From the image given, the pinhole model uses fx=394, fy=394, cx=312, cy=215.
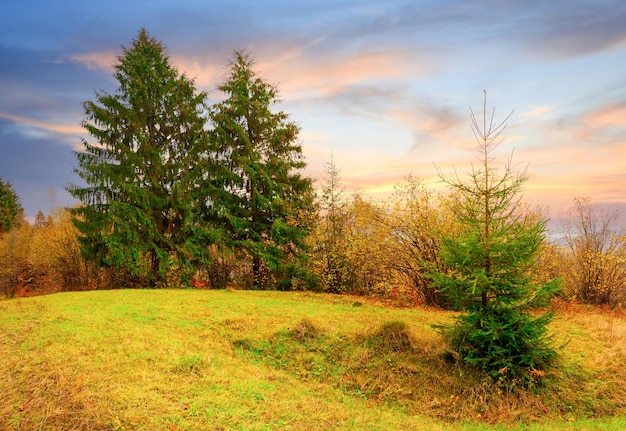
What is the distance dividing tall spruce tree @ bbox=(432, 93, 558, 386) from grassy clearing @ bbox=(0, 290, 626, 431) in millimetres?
487

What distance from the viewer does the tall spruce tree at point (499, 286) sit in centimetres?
641

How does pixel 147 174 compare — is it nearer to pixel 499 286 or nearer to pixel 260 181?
pixel 260 181

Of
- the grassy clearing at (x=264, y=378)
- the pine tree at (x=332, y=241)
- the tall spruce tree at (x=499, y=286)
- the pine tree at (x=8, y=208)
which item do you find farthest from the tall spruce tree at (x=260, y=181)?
the pine tree at (x=8, y=208)

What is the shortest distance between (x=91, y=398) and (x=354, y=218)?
1230 cm

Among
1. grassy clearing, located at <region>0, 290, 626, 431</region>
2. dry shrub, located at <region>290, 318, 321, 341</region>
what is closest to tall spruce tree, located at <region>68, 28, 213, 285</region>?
grassy clearing, located at <region>0, 290, 626, 431</region>

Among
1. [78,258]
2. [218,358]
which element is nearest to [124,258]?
[78,258]

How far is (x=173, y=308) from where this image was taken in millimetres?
10625

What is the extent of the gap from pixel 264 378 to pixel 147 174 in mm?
13406

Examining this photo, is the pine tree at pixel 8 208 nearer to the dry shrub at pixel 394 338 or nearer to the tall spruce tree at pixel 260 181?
the tall spruce tree at pixel 260 181

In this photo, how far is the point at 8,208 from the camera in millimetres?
43094

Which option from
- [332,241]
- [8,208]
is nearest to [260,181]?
[332,241]

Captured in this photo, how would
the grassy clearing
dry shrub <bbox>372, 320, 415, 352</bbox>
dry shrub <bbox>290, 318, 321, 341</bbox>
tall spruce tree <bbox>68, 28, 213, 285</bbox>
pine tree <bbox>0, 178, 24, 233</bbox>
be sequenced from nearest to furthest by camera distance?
1. the grassy clearing
2. dry shrub <bbox>372, 320, 415, 352</bbox>
3. dry shrub <bbox>290, 318, 321, 341</bbox>
4. tall spruce tree <bbox>68, 28, 213, 285</bbox>
5. pine tree <bbox>0, 178, 24, 233</bbox>

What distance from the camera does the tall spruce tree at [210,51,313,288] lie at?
17.7 metres

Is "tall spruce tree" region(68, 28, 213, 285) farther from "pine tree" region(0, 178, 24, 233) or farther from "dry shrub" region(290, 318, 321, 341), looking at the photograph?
"pine tree" region(0, 178, 24, 233)
